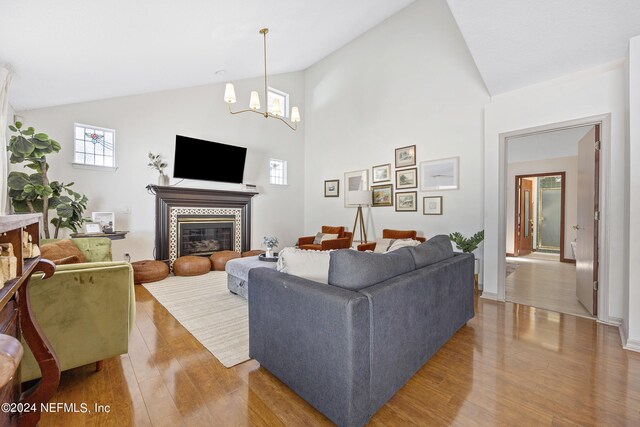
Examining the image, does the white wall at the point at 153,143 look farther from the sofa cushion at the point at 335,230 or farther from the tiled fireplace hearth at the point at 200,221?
the sofa cushion at the point at 335,230

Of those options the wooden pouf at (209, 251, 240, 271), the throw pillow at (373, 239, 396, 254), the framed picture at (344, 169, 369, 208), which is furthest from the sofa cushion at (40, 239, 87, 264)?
the framed picture at (344, 169, 369, 208)

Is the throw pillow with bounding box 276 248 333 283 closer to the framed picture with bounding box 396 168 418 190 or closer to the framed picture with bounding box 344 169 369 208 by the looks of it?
the framed picture with bounding box 396 168 418 190

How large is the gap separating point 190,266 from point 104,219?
4.75 ft

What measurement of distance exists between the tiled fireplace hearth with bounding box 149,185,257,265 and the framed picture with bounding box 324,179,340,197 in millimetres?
1753

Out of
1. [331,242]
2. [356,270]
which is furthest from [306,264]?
[331,242]

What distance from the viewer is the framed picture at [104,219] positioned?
4180mm

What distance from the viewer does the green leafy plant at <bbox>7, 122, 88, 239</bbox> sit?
3.25 meters

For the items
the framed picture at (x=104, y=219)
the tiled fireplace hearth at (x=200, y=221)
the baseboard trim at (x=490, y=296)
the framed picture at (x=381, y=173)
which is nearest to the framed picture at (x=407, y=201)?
the framed picture at (x=381, y=173)

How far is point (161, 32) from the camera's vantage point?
3.20 meters

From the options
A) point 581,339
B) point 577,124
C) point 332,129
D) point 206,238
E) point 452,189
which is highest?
point 332,129

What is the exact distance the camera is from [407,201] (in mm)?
5031

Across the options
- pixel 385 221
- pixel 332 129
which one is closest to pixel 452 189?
pixel 385 221

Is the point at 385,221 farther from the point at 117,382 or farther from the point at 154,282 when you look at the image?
the point at 117,382

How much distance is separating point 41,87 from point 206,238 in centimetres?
316
